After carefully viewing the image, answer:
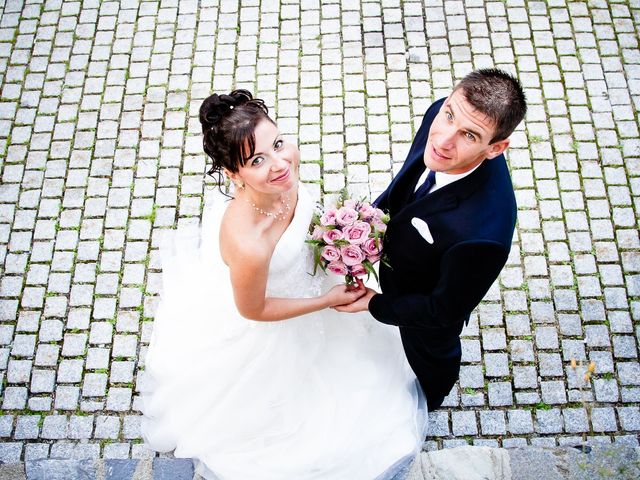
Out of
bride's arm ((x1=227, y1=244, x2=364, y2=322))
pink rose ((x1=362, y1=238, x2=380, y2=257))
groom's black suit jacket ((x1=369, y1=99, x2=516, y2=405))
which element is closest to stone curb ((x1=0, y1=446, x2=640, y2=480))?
groom's black suit jacket ((x1=369, y1=99, x2=516, y2=405))

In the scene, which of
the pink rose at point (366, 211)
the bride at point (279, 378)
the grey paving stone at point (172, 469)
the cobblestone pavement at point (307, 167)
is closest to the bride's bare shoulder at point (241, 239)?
the bride at point (279, 378)

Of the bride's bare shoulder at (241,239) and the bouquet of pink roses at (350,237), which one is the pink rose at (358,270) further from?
the bride's bare shoulder at (241,239)

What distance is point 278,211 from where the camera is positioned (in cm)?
351

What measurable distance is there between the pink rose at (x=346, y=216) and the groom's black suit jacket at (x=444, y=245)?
10.0 inches

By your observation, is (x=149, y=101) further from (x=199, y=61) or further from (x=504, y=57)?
(x=504, y=57)

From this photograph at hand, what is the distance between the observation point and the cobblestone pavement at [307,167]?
4812 millimetres

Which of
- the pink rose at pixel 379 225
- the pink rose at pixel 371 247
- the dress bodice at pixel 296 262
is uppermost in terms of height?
the pink rose at pixel 379 225

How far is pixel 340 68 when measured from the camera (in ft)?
20.7

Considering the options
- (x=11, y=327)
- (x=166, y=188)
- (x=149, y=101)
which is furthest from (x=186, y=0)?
(x=11, y=327)

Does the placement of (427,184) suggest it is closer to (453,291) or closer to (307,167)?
(453,291)

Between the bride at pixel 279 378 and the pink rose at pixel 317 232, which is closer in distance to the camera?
the pink rose at pixel 317 232

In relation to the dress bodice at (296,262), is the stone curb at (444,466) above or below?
below

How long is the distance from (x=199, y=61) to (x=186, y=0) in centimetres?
92

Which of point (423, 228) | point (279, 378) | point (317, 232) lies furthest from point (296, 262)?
point (279, 378)
